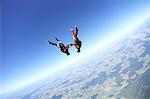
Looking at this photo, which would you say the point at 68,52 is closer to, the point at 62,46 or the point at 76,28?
the point at 62,46

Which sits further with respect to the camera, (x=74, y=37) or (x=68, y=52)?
(x=68, y=52)

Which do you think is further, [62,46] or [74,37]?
[62,46]

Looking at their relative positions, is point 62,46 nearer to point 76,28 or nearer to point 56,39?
point 56,39

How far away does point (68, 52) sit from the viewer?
1309 cm

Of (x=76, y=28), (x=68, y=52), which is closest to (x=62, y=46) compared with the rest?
(x=68, y=52)

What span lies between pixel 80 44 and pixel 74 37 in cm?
68

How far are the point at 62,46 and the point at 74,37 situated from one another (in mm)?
1363

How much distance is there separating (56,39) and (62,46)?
68 centimetres

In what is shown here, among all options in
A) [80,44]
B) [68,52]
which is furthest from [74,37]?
[68,52]

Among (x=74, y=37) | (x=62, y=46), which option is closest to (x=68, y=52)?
(x=62, y=46)

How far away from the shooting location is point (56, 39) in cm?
1263

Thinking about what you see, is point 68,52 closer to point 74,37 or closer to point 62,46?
point 62,46

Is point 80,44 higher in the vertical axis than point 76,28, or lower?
lower

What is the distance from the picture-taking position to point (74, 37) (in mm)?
12023
